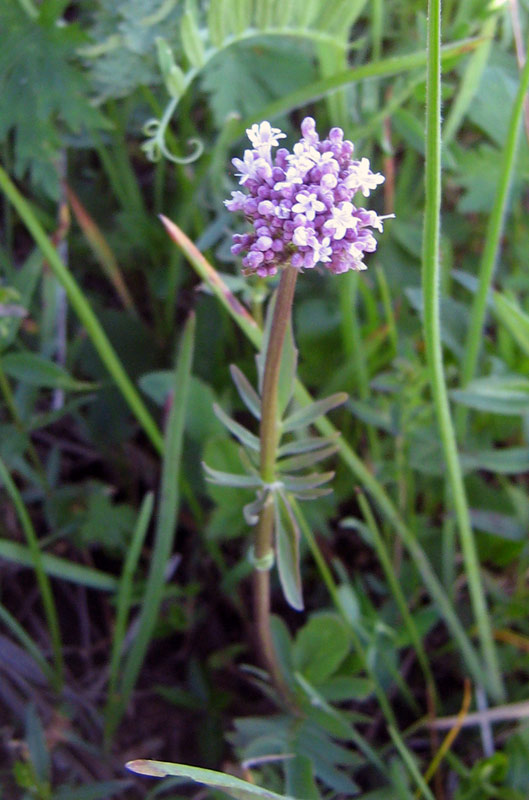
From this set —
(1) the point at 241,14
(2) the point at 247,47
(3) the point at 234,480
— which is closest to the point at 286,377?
(3) the point at 234,480

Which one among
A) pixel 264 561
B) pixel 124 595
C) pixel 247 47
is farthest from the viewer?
pixel 247 47

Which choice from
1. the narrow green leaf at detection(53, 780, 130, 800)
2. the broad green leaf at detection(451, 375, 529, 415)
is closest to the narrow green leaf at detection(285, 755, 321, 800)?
the narrow green leaf at detection(53, 780, 130, 800)

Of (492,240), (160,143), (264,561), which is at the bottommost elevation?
(264,561)

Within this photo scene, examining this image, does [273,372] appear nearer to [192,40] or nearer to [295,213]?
[295,213]

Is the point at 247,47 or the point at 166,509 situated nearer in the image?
the point at 166,509

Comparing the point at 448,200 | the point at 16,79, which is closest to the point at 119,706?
the point at 16,79

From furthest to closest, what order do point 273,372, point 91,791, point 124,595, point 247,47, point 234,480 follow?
point 247,47 → point 124,595 → point 91,791 → point 234,480 → point 273,372

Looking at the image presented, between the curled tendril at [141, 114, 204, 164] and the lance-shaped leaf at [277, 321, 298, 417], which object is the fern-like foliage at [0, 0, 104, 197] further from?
the lance-shaped leaf at [277, 321, 298, 417]
